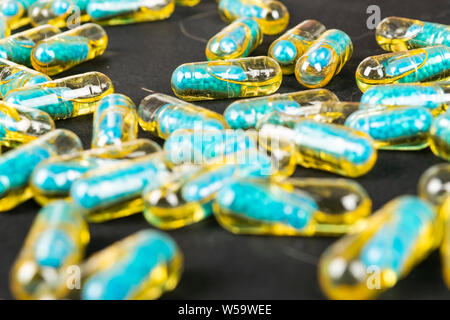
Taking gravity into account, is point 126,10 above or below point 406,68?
below

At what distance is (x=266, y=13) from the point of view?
5.92 feet

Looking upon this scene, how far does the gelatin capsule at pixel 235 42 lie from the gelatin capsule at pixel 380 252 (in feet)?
2.52

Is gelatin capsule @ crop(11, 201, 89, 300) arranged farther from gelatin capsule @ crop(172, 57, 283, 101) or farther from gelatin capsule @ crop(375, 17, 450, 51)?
gelatin capsule @ crop(375, 17, 450, 51)

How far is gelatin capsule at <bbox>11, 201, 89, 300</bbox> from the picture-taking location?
36.2 inches

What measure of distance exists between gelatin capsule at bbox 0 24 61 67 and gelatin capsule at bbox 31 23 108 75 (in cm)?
6

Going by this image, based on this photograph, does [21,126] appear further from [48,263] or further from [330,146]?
[330,146]

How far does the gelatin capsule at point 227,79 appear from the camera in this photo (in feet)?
4.81

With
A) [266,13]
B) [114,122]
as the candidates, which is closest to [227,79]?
[114,122]

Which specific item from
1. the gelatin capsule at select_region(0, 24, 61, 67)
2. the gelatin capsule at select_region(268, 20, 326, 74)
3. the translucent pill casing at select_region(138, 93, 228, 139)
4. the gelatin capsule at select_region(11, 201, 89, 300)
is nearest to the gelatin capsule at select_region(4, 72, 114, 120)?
the translucent pill casing at select_region(138, 93, 228, 139)

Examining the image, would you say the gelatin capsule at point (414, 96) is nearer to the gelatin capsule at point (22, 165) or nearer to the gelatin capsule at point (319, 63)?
the gelatin capsule at point (319, 63)

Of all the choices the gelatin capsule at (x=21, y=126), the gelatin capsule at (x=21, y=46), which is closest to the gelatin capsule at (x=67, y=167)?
the gelatin capsule at (x=21, y=126)

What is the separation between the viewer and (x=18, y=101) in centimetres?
141

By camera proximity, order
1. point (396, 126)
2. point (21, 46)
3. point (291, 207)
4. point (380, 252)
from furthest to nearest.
→ 1. point (21, 46)
2. point (396, 126)
3. point (291, 207)
4. point (380, 252)

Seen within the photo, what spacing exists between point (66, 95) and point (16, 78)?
6.6 inches
